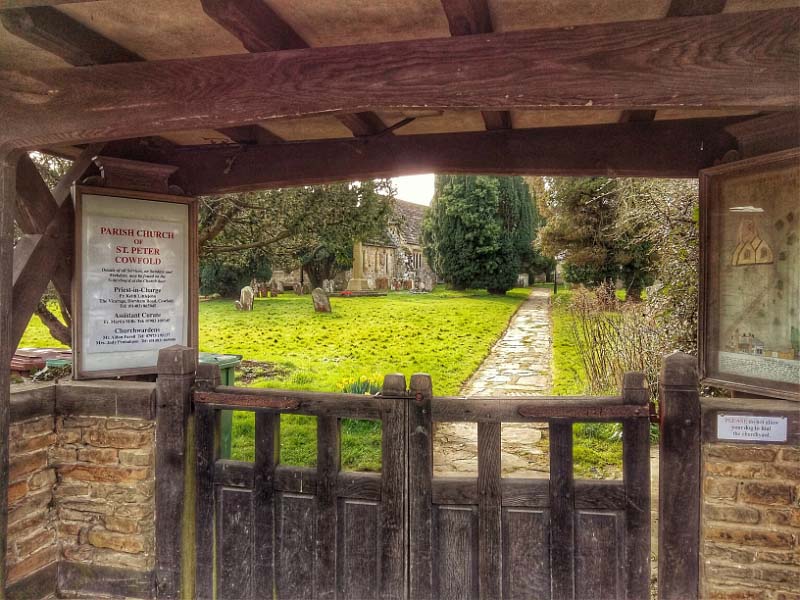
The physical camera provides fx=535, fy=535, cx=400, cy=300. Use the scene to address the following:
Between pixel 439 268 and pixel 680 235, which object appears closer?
pixel 680 235

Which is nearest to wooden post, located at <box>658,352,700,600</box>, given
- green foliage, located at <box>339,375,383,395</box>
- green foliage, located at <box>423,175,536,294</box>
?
green foliage, located at <box>339,375,383,395</box>

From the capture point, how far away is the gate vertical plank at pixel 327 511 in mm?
2699

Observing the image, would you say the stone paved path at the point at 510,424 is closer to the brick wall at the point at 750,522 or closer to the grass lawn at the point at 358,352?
the grass lawn at the point at 358,352

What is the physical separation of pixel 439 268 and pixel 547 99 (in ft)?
87.1

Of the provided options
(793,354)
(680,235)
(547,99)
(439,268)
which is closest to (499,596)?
(793,354)

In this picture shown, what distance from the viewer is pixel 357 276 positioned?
95.9 feet

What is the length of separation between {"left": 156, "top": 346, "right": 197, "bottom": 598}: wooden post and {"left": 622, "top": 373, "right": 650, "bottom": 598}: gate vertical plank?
226cm

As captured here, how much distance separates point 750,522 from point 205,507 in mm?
2711

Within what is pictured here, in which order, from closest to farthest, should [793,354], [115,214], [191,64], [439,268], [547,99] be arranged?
[547,99]
[191,64]
[793,354]
[115,214]
[439,268]

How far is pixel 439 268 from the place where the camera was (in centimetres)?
2845

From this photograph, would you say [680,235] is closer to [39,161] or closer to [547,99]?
[547,99]

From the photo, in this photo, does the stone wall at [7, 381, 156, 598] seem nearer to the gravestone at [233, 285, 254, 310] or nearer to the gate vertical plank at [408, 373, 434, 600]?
the gate vertical plank at [408, 373, 434, 600]

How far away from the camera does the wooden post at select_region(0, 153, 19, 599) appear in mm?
2467

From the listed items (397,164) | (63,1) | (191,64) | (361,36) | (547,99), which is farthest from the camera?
(397,164)
